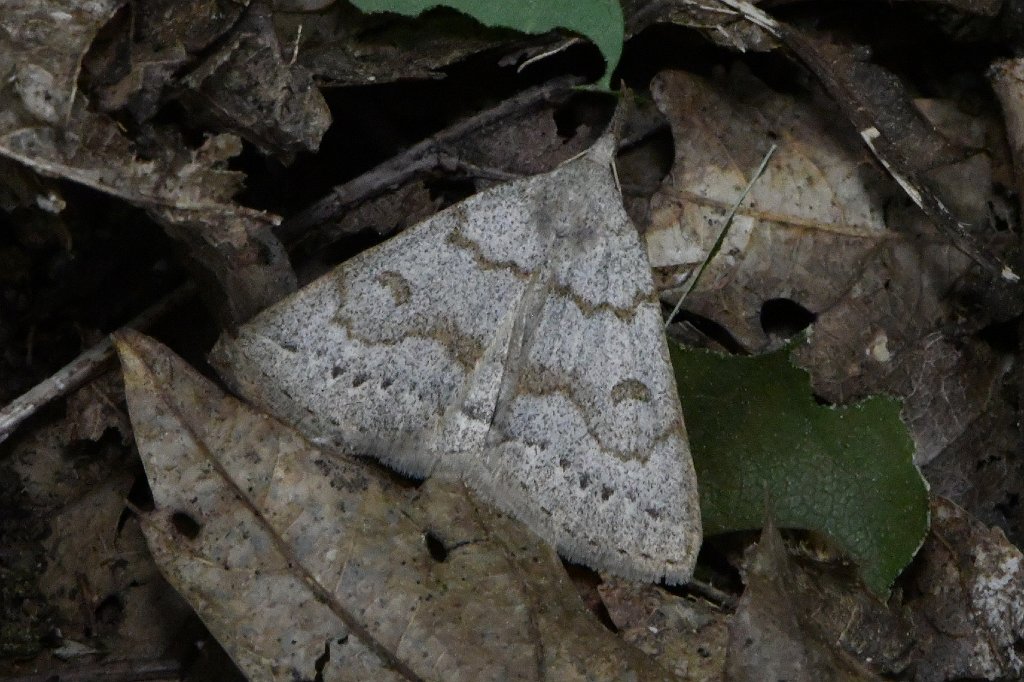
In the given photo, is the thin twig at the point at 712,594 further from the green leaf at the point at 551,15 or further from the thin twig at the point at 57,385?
the thin twig at the point at 57,385

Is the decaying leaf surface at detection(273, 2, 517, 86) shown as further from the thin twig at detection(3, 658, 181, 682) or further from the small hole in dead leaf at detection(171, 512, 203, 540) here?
the thin twig at detection(3, 658, 181, 682)

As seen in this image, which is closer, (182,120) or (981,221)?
(182,120)

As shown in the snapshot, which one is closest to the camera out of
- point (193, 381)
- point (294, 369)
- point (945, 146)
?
point (193, 381)

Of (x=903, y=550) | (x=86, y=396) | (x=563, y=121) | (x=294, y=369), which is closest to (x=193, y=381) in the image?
(x=294, y=369)

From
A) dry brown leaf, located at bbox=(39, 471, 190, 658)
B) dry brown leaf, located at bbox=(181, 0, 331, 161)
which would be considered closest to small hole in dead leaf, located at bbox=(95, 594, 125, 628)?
dry brown leaf, located at bbox=(39, 471, 190, 658)

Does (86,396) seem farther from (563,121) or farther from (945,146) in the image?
(945,146)

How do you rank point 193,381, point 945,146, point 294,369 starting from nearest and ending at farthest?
Result: 1. point 193,381
2. point 294,369
3. point 945,146

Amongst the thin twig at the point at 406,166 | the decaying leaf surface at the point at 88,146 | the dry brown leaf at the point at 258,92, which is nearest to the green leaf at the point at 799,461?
the thin twig at the point at 406,166
